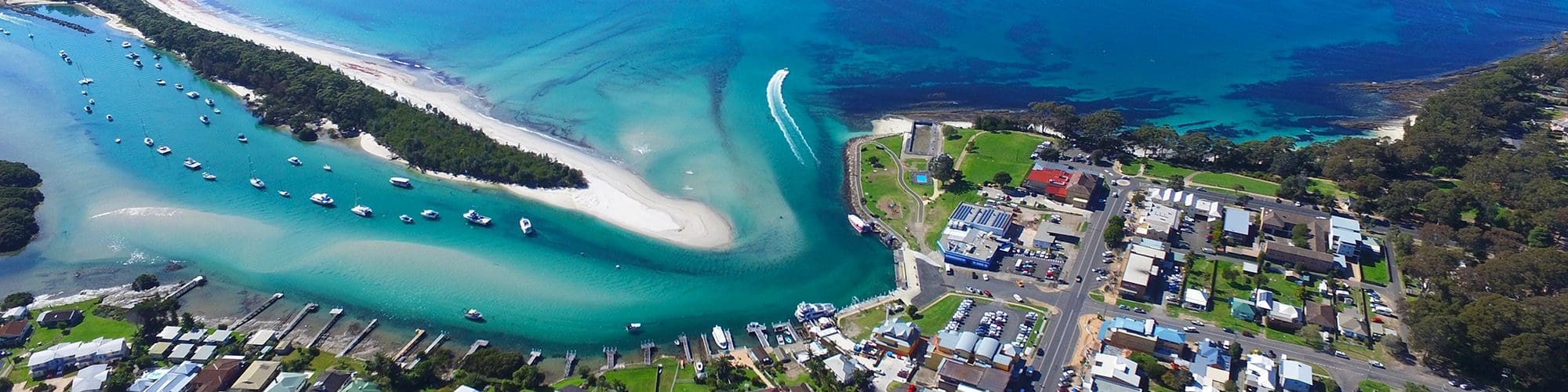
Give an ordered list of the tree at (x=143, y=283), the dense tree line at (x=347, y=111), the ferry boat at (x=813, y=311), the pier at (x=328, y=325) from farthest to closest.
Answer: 1. the dense tree line at (x=347, y=111)
2. the tree at (x=143, y=283)
3. the ferry boat at (x=813, y=311)
4. the pier at (x=328, y=325)

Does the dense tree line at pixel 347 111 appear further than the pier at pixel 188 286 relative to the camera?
Yes

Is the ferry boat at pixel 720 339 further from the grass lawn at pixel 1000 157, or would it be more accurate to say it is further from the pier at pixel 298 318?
the grass lawn at pixel 1000 157

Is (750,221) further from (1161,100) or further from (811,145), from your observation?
(1161,100)

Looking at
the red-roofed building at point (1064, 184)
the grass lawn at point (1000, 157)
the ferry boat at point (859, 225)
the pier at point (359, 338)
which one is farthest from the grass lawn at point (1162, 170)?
the pier at point (359, 338)

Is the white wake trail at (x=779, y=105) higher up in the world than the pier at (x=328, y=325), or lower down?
higher up

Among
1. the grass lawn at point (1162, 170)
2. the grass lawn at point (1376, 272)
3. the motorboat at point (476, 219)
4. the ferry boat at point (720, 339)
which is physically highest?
the grass lawn at point (1162, 170)

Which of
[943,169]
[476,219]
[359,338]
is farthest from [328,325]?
[943,169]

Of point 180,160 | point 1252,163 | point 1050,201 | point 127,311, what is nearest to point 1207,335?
point 1050,201

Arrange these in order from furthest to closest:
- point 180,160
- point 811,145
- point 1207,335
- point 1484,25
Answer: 1. point 1484,25
2. point 811,145
3. point 180,160
4. point 1207,335
